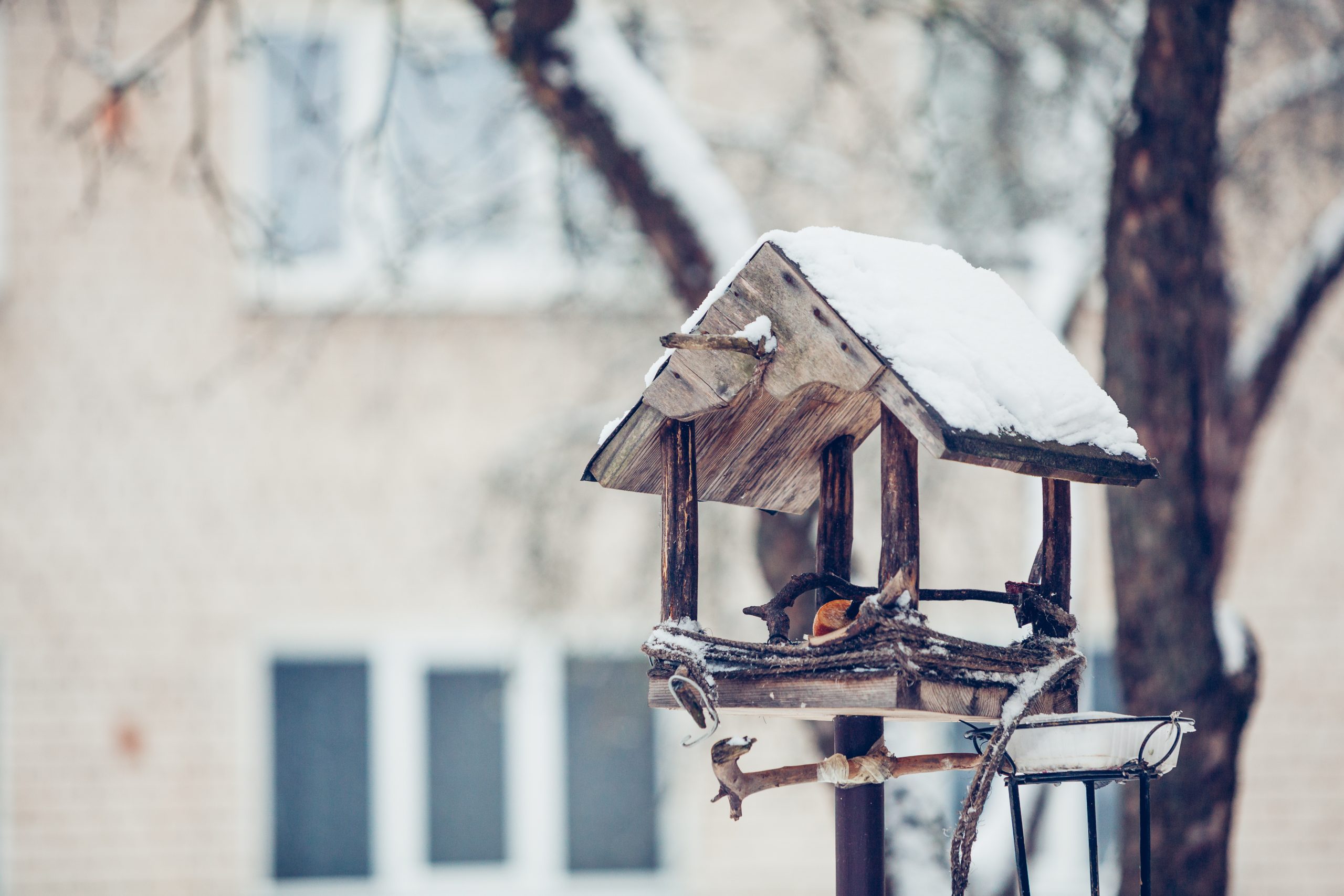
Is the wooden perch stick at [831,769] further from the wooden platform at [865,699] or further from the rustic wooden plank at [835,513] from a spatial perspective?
the rustic wooden plank at [835,513]

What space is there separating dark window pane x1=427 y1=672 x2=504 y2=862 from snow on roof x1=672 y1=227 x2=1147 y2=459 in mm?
4604

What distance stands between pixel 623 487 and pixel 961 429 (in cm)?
58

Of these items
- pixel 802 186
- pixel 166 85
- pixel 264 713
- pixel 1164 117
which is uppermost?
pixel 166 85

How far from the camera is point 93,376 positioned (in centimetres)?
602

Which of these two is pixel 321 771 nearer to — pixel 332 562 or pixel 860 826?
pixel 332 562

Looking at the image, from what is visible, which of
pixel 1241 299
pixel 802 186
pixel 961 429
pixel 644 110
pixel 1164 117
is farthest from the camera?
pixel 802 186

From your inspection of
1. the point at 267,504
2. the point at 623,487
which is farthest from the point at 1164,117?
the point at 267,504

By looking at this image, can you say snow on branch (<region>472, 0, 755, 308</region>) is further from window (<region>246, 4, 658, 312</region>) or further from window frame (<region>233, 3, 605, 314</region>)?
window frame (<region>233, 3, 605, 314</region>)

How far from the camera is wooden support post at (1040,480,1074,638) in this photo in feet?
5.77

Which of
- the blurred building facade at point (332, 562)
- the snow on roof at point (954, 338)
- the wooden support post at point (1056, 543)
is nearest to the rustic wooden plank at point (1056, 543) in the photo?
the wooden support post at point (1056, 543)

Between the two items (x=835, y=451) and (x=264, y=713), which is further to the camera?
(x=264, y=713)

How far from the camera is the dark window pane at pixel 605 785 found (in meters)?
6.11

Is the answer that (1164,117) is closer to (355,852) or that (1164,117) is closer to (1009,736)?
(1009,736)

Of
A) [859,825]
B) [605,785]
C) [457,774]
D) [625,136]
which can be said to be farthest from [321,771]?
[859,825]
